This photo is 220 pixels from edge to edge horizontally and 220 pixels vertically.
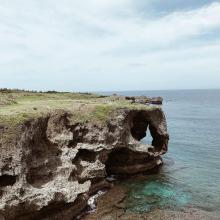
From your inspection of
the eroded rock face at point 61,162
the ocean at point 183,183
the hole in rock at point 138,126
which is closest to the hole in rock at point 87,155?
the eroded rock face at point 61,162

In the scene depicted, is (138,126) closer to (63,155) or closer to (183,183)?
(183,183)

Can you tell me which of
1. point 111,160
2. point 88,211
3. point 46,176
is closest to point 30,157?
point 46,176

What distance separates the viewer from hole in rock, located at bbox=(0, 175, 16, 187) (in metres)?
22.8

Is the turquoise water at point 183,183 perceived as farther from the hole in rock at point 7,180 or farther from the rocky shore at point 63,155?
the hole in rock at point 7,180

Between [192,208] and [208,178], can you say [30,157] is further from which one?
[208,178]

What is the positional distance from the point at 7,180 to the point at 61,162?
19.1 ft

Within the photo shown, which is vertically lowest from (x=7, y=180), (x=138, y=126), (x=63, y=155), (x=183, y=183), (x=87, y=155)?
(x=183, y=183)

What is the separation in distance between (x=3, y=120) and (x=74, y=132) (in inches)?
359

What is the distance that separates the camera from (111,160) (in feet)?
126

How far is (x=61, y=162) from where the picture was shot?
2806 cm

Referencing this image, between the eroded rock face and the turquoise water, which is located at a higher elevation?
the eroded rock face

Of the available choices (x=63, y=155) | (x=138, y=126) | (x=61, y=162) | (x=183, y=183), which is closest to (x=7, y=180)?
(x=61, y=162)

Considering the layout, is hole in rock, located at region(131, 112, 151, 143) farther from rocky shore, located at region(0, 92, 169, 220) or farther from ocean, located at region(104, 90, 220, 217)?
ocean, located at region(104, 90, 220, 217)

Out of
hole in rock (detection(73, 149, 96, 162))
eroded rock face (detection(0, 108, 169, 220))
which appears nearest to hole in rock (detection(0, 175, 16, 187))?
eroded rock face (detection(0, 108, 169, 220))
